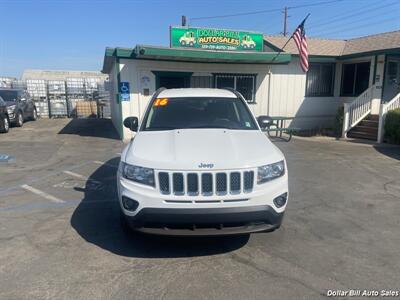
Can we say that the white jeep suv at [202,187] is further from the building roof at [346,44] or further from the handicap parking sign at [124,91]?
the building roof at [346,44]

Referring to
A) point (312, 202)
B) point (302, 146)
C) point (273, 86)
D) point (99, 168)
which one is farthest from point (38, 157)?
point (273, 86)

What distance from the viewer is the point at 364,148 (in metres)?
11.1

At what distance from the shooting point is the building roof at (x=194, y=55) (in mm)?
11498

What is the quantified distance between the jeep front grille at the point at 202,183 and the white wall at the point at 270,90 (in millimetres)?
9485

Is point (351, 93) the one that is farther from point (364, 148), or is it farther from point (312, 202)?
point (312, 202)

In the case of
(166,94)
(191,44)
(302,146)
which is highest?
(191,44)

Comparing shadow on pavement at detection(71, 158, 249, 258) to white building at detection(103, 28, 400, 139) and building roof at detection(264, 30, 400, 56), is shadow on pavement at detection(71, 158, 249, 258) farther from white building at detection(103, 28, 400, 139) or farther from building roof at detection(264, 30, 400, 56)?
building roof at detection(264, 30, 400, 56)

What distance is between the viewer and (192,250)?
387cm

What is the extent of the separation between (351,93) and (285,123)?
3.72 metres

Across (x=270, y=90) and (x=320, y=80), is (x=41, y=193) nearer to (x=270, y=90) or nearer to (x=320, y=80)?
(x=270, y=90)

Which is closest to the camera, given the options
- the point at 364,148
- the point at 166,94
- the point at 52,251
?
the point at 52,251

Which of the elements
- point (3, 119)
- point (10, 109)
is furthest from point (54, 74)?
point (3, 119)

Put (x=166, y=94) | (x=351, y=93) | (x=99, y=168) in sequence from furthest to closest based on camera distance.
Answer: (x=351, y=93), (x=99, y=168), (x=166, y=94)

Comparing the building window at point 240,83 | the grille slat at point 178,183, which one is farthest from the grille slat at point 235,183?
the building window at point 240,83
